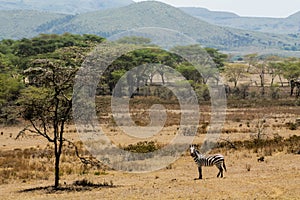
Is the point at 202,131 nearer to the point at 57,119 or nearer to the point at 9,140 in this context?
the point at 9,140

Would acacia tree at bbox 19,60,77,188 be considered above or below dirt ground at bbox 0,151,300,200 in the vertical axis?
above

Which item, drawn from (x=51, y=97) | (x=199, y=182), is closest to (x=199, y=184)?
(x=199, y=182)

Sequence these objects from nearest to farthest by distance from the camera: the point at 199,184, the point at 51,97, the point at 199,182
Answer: the point at 199,184 < the point at 199,182 < the point at 51,97

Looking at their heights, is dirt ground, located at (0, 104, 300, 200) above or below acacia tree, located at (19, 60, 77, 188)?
below

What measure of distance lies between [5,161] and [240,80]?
298ft

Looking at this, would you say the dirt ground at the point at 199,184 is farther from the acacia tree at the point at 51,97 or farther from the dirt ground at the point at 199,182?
the acacia tree at the point at 51,97

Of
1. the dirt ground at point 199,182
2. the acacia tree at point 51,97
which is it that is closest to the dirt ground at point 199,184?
the dirt ground at point 199,182

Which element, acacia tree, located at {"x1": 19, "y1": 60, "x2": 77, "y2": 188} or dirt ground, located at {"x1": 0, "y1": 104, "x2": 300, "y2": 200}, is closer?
dirt ground, located at {"x1": 0, "y1": 104, "x2": 300, "y2": 200}

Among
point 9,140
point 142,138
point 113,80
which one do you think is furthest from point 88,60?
point 113,80

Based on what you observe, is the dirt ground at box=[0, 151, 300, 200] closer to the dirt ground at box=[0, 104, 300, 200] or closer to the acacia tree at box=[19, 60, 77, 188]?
the dirt ground at box=[0, 104, 300, 200]

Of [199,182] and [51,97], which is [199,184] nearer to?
[199,182]

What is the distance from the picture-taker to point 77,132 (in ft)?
124

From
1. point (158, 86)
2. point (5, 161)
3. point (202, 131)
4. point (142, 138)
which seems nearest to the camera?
point (5, 161)

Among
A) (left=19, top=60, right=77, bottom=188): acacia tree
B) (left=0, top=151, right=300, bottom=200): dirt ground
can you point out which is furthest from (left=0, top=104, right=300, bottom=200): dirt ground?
(left=19, top=60, right=77, bottom=188): acacia tree
